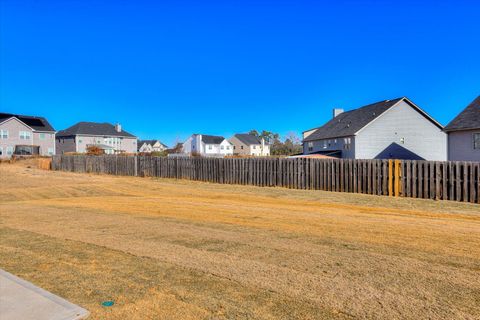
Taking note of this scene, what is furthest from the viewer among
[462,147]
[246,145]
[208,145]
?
[246,145]

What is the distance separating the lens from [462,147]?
2467 cm

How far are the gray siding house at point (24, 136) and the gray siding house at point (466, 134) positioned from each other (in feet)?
201

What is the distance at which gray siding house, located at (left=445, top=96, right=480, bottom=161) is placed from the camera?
23.5 metres

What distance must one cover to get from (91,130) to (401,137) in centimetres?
5948

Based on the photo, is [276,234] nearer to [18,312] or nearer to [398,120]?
[18,312]

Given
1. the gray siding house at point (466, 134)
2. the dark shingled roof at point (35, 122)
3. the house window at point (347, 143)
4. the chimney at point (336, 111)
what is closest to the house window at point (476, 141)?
the gray siding house at point (466, 134)

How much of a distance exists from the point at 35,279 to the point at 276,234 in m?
4.56

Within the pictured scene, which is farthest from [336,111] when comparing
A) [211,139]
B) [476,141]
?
[211,139]

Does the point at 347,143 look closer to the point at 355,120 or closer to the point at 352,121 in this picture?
the point at 355,120

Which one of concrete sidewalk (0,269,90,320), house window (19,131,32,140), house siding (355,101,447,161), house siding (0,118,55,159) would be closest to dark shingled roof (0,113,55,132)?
house siding (0,118,55,159)

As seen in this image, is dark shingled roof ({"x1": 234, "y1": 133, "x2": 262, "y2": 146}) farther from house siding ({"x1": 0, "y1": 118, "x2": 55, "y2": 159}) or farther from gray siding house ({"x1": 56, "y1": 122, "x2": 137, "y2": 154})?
house siding ({"x1": 0, "y1": 118, "x2": 55, "y2": 159})

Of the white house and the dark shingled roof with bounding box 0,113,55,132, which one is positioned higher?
the dark shingled roof with bounding box 0,113,55,132

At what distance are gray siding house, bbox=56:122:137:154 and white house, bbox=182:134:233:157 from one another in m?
17.2

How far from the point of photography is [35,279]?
4.57 metres
